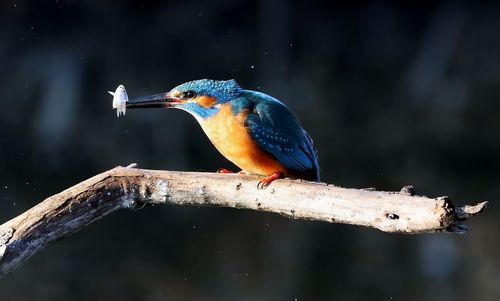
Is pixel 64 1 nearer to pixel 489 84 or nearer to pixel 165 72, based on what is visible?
pixel 165 72

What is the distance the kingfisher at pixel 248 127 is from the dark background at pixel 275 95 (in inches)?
86.5

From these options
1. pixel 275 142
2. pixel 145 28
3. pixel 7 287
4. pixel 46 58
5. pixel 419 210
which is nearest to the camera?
pixel 419 210

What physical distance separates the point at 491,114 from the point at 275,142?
307 cm

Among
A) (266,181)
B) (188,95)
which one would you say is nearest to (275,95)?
(188,95)

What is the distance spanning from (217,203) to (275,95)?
2990 millimetres

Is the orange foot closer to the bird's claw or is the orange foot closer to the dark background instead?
the bird's claw

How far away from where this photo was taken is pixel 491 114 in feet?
18.1

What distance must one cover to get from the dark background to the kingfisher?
220cm

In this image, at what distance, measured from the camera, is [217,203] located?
253 centimetres

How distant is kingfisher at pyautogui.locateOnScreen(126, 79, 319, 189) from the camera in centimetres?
281

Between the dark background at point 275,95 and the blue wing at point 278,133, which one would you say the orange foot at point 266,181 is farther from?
the dark background at point 275,95

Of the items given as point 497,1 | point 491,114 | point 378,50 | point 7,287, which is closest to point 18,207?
point 7,287

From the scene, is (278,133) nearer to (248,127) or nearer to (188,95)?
(248,127)

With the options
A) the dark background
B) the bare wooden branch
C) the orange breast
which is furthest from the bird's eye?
the dark background
